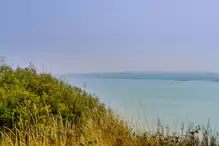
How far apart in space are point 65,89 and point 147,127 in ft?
5.72

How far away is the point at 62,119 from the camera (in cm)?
454

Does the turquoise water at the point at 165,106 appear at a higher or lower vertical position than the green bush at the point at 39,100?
lower

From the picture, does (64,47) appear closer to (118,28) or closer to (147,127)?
(118,28)

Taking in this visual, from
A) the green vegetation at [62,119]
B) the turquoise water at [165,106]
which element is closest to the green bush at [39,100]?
the green vegetation at [62,119]

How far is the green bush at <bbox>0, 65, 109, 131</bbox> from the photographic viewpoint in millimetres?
4379

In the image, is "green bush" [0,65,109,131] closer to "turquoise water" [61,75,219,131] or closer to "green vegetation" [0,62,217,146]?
"green vegetation" [0,62,217,146]

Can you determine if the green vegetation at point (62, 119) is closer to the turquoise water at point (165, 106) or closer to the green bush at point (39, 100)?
the green bush at point (39, 100)

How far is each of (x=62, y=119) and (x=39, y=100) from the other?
54cm

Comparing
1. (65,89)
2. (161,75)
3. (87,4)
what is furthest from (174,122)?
(161,75)

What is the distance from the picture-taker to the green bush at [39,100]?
14.4ft

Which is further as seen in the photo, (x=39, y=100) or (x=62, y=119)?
(x=39, y=100)

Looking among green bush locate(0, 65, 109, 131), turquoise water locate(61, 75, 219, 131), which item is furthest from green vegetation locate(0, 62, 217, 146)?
turquoise water locate(61, 75, 219, 131)

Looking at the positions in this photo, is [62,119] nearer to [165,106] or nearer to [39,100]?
[39,100]

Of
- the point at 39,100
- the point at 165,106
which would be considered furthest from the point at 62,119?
the point at 165,106
